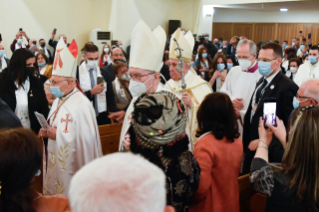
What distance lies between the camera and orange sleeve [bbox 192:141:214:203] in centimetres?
203

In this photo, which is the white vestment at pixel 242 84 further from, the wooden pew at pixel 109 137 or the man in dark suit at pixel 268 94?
the wooden pew at pixel 109 137

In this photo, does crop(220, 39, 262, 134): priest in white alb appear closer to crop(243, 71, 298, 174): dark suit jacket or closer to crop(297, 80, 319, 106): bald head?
crop(243, 71, 298, 174): dark suit jacket

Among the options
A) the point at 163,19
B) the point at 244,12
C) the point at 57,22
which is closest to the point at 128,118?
the point at 57,22

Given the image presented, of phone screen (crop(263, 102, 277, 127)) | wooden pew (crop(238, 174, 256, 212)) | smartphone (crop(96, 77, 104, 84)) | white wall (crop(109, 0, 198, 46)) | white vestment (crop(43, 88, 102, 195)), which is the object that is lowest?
wooden pew (crop(238, 174, 256, 212))

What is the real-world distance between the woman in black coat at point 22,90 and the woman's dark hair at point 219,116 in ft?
7.39

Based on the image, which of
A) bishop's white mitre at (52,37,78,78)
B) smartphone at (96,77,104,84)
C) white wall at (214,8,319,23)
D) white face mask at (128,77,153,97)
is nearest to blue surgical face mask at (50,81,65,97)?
bishop's white mitre at (52,37,78,78)

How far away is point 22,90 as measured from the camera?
376 centimetres

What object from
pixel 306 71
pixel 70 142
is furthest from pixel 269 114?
pixel 306 71

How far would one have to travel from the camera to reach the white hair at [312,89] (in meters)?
2.50

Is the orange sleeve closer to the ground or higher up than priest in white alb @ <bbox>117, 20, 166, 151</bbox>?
closer to the ground

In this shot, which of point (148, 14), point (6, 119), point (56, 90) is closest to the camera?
point (6, 119)

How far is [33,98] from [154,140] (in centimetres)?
251

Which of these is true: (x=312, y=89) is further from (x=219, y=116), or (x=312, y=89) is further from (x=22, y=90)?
(x=22, y=90)

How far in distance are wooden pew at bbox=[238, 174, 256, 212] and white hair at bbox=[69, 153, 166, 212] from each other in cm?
183
